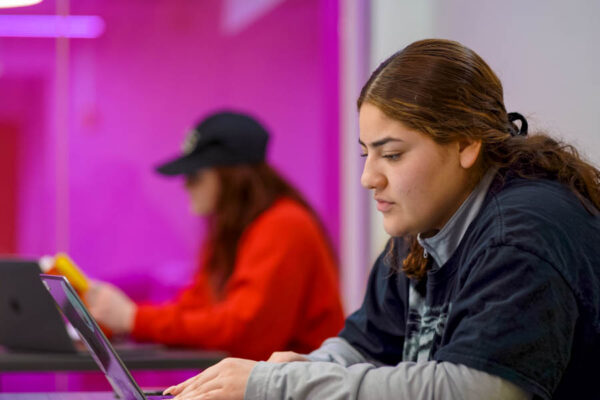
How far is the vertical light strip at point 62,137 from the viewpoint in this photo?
11.6 ft

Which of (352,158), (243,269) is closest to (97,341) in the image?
(243,269)

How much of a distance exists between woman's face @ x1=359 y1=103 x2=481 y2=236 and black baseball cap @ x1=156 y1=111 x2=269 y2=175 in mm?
1384

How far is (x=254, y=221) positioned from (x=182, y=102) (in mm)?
1273

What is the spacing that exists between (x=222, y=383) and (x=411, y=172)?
365 mm

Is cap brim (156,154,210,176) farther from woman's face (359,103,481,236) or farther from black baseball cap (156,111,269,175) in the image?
woman's face (359,103,481,236)

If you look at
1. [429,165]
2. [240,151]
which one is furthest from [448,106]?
[240,151]

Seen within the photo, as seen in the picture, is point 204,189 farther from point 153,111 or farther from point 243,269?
point 153,111

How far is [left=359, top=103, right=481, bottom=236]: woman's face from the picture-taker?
1.19m

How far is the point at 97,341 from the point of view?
120 cm

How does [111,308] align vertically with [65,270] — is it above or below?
below

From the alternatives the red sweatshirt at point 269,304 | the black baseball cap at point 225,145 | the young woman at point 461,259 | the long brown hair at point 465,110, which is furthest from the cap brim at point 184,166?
the long brown hair at point 465,110

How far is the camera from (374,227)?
343 cm

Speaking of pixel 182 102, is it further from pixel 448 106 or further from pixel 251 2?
pixel 448 106

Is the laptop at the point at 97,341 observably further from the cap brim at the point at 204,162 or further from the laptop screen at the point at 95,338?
the cap brim at the point at 204,162
